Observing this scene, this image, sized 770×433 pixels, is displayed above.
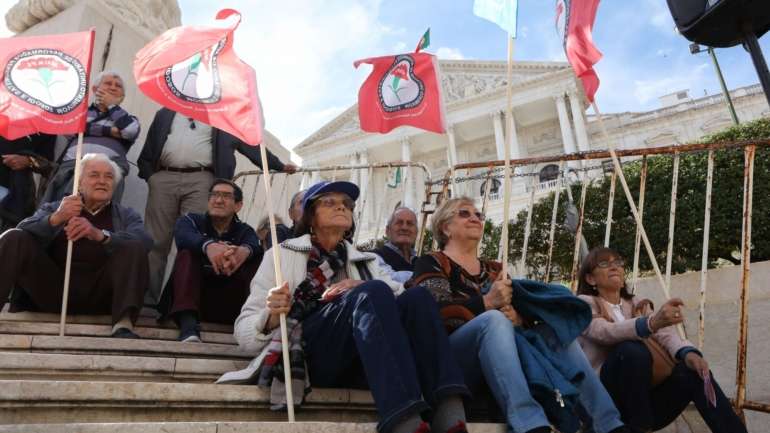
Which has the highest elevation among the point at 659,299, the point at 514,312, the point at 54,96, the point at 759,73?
the point at 54,96

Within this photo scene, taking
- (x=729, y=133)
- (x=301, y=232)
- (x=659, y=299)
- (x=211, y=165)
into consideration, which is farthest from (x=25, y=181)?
(x=729, y=133)

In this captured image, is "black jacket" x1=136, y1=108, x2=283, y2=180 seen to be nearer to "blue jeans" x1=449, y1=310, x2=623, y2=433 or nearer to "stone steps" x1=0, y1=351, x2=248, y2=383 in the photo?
"stone steps" x1=0, y1=351, x2=248, y2=383

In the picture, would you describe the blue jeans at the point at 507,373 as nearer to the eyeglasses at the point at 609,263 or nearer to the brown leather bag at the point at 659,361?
the brown leather bag at the point at 659,361

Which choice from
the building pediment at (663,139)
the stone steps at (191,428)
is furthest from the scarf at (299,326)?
the building pediment at (663,139)

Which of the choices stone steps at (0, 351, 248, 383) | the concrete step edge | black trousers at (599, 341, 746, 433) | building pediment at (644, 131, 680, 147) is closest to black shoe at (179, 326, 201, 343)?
the concrete step edge

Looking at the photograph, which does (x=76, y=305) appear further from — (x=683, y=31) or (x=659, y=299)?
(x=659, y=299)

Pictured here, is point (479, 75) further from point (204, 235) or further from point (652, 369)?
point (652, 369)

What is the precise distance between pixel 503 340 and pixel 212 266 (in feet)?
6.04

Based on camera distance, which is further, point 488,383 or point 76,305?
point 76,305

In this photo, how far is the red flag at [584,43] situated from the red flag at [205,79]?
208 centimetres

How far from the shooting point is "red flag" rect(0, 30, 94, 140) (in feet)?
10.9

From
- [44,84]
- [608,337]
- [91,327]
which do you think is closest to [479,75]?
[44,84]

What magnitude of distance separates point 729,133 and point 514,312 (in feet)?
38.3

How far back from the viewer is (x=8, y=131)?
3303 mm
